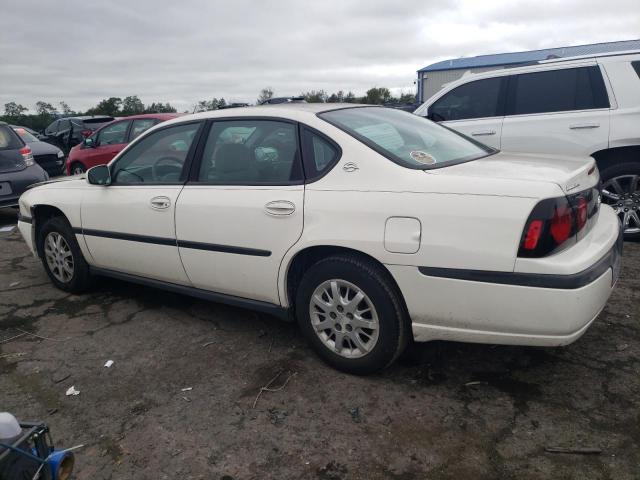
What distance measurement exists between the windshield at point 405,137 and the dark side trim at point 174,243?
34.9 inches

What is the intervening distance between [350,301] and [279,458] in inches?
34.1

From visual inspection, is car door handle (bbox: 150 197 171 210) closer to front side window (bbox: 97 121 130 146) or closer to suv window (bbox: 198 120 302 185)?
suv window (bbox: 198 120 302 185)

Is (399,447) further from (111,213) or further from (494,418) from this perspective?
(111,213)

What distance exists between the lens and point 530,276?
2.29 m

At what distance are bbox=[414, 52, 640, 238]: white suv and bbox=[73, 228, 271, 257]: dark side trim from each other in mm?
3622

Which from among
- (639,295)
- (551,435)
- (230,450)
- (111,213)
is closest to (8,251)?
(111,213)

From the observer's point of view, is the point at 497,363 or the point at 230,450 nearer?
the point at 230,450

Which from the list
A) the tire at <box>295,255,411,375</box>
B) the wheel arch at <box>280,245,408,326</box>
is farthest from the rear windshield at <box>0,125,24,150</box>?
the tire at <box>295,255,411,375</box>

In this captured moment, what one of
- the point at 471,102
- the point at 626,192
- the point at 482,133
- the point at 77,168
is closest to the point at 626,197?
the point at 626,192

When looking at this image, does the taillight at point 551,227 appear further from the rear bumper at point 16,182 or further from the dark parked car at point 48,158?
the dark parked car at point 48,158

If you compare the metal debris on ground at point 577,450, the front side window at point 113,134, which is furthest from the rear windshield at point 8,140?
the metal debris on ground at point 577,450

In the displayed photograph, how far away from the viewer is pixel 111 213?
3.84 metres

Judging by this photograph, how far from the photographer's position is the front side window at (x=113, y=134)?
31.0ft

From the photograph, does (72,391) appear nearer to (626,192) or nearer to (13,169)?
(626,192)
